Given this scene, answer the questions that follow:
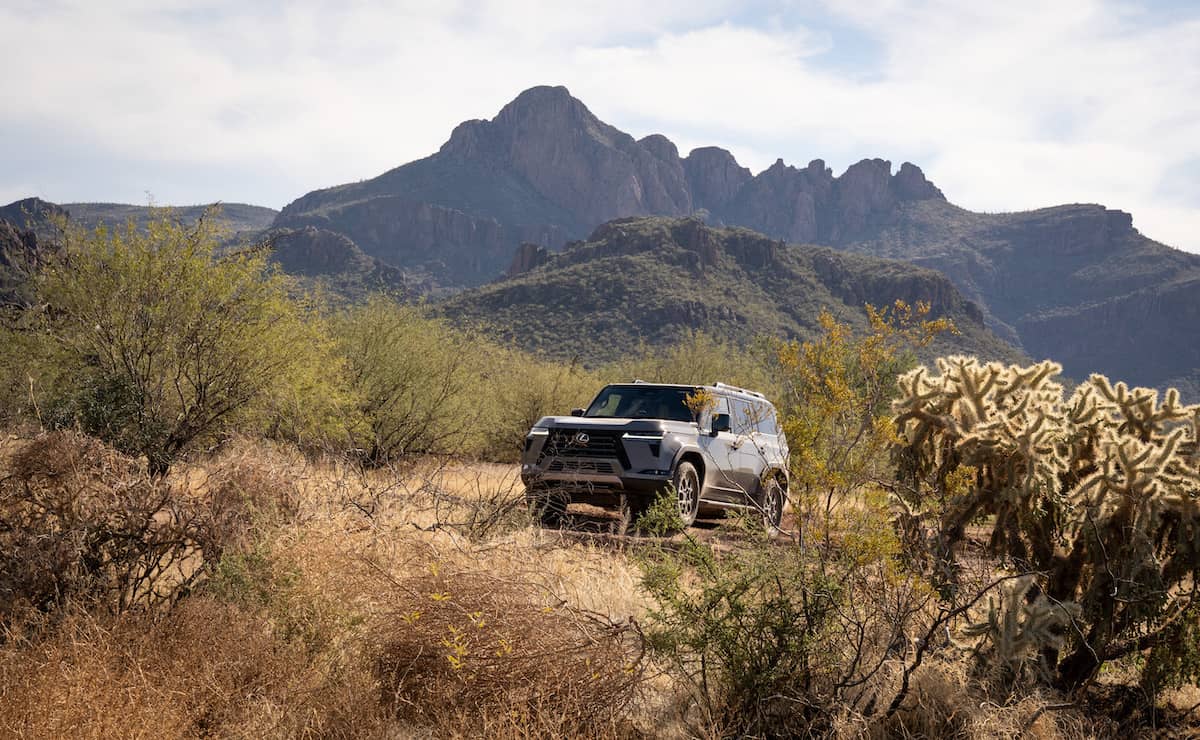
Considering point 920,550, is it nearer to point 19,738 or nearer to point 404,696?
point 404,696

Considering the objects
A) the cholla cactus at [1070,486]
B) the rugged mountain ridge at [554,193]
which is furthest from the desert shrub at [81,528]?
the rugged mountain ridge at [554,193]

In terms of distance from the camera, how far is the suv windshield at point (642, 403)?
1045 centimetres

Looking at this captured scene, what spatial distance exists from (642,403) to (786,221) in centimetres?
16228

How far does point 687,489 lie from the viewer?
9.72 metres

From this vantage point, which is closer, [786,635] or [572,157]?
[786,635]

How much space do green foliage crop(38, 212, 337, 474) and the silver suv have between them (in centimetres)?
456

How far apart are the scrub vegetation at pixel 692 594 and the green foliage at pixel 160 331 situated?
5.28 metres

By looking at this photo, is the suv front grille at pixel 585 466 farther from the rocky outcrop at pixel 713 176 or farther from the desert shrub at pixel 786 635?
the rocky outcrop at pixel 713 176

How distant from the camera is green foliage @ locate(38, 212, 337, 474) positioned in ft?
35.9

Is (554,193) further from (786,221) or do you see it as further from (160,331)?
(160,331)

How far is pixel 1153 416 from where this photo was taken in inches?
220

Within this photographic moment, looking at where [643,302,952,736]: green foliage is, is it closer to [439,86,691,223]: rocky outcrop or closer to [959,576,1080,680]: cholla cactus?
[959,576,1080,680]: cholla cactus

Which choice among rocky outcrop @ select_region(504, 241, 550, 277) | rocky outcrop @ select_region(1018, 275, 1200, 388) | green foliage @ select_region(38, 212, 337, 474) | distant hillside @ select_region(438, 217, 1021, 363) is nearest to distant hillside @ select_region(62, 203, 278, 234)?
green foliage @ select_region(38, 212, 337, 474)

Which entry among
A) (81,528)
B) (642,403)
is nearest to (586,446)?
(642,403)
